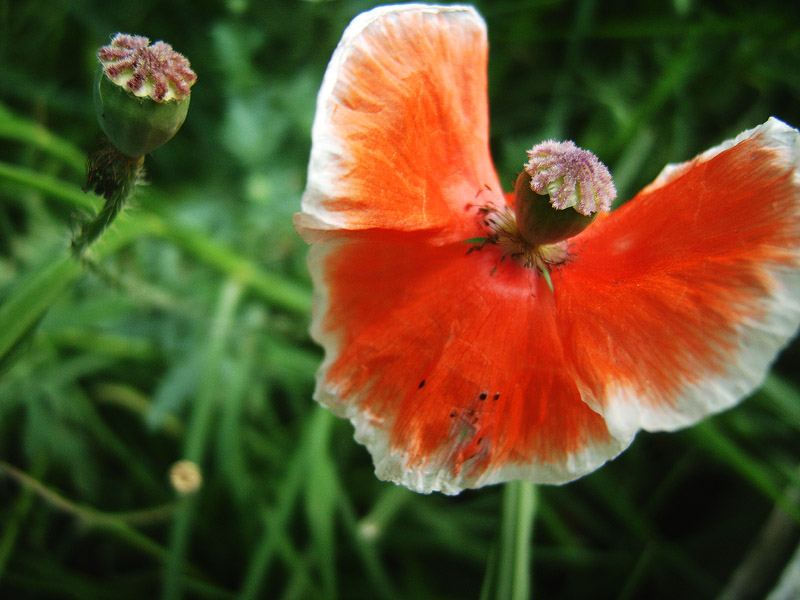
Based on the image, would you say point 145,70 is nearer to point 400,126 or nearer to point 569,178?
point 400,126

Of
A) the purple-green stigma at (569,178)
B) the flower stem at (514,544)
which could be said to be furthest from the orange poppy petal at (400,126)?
the flower stem at (514,544)

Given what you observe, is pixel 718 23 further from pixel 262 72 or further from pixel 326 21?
pixel 262 72

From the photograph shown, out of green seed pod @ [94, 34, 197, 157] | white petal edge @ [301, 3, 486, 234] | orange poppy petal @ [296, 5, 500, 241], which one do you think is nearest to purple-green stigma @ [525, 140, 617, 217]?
orange poppy petal @ [296, 5, 500, 241]

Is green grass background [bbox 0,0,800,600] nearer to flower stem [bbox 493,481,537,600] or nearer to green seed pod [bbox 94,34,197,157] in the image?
flower stem [bbox 493,481,537,600]

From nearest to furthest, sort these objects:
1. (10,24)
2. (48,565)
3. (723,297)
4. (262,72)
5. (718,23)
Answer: (723,297), (48,565), (718,23), (10,24), (262,72)

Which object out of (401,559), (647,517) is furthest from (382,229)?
(647,517)

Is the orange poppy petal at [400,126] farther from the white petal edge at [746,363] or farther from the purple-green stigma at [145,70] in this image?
the white petal edge at [746,363]
